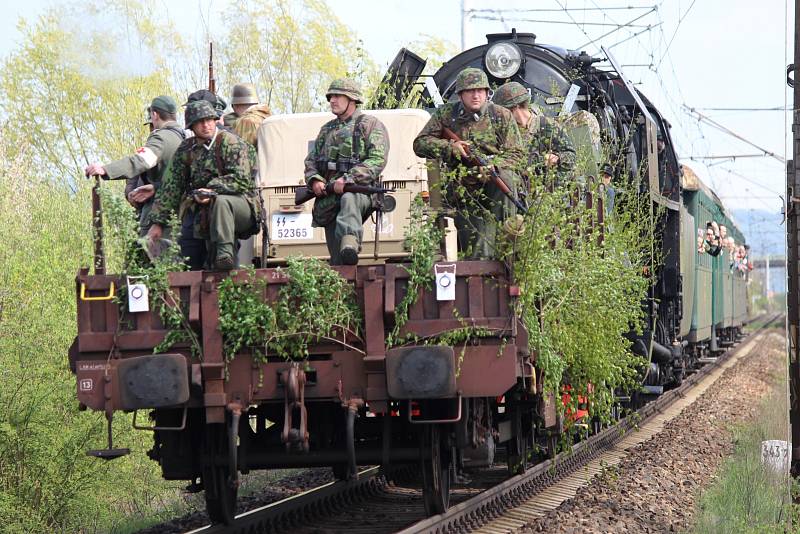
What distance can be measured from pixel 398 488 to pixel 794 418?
12.2ft

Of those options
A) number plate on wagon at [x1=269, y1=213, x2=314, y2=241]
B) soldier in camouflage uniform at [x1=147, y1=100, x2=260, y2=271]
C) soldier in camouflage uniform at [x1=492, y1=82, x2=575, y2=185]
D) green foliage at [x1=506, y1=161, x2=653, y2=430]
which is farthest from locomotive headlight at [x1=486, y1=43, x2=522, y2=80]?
soldier in camouflage uniform at [x1=147, y1=100, x2=260, y2=271]

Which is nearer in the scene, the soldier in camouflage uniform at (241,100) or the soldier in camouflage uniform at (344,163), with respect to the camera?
the soldier in camouflage uniform at (344,163)

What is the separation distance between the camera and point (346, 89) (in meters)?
9.05

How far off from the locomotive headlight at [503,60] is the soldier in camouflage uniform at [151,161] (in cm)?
436

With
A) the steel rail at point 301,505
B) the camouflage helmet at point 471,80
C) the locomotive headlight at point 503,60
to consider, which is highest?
the locomotive headlight at point 503,60

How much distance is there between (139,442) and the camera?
13.3 meters

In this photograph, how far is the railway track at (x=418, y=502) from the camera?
9.75 meters

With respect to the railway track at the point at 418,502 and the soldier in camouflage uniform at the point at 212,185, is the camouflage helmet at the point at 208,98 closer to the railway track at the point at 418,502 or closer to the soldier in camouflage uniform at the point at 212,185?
the soldier in camouflage uniform at the point at 212,185

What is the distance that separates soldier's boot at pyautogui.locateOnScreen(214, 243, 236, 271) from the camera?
841cm

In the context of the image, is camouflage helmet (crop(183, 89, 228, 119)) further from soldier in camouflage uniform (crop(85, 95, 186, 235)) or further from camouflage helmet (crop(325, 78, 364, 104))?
camouflage helmet (crop(325, 78, 364, 104))

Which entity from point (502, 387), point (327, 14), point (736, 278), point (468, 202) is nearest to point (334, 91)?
point (468, 202)

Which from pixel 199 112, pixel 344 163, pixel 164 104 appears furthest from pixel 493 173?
pixel 164 104

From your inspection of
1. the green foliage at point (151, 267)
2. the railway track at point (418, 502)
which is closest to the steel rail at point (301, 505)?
the railway track at point (418, 502)

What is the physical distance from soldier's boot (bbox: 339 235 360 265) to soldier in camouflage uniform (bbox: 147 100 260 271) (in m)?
0.75
